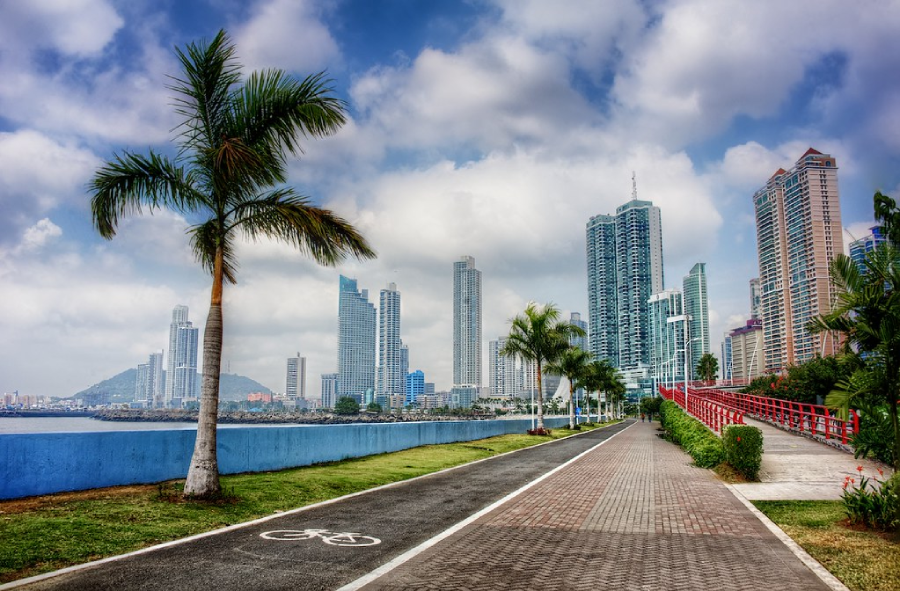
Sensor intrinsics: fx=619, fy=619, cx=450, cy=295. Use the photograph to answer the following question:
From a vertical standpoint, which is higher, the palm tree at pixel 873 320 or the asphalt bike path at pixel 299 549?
the palm tree at pixel 873 320

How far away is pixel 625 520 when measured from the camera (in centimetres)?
1016

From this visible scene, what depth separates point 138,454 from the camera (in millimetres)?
12359

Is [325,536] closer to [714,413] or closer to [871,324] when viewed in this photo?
[871,324]

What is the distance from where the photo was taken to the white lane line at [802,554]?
253 inches

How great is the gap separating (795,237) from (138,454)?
524 feet

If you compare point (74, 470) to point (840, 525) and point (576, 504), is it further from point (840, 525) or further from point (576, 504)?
point (840, 525)

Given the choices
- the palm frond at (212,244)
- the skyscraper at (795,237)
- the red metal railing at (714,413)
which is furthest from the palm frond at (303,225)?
the skyscraper at (795,237)

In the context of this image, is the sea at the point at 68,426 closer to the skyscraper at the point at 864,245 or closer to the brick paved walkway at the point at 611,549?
the brick paved walkway at the point at 611,549

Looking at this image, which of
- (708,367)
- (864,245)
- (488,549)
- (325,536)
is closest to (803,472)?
(864,245)

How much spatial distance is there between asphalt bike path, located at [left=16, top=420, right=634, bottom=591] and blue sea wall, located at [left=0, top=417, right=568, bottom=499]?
3997 millimetres

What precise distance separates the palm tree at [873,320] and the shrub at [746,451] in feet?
17.5

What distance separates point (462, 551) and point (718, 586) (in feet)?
9.49

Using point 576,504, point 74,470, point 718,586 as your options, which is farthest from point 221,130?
point 718,586

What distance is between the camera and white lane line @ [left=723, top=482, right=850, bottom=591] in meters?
6.43
